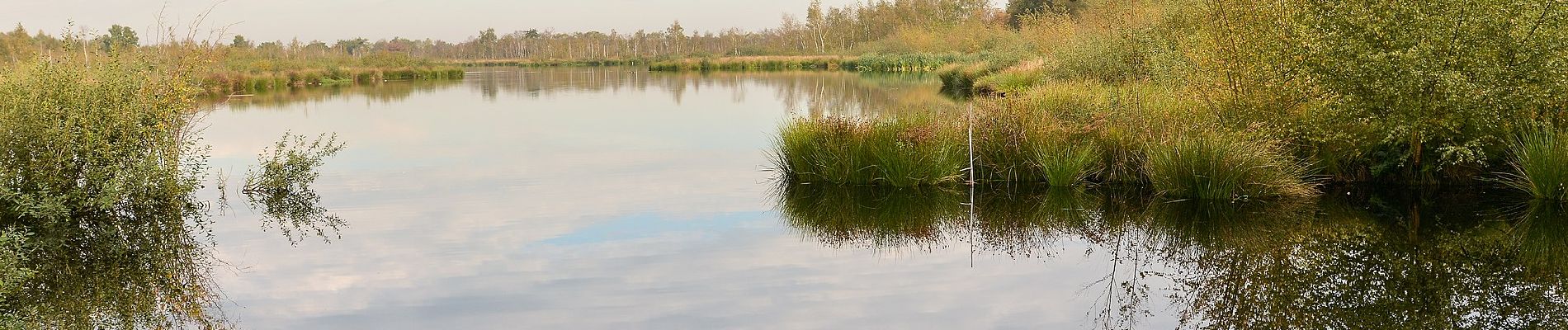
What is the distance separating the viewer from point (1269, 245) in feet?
28.7

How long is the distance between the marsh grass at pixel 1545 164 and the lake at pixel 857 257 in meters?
0.38

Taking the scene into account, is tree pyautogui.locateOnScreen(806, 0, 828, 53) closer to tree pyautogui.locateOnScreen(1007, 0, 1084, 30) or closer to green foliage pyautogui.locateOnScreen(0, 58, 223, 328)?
tree pyautogui.locateOnScreen(1007, 0, 1084, 30)

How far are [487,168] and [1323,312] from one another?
1051 centimetres

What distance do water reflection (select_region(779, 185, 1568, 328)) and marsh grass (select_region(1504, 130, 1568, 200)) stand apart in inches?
13.1

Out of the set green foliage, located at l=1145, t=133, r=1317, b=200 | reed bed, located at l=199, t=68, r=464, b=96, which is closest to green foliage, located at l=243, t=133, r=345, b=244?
green foliage, located at l=1145, t=133, r=1317, b=200

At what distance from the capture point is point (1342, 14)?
1108 centimetres

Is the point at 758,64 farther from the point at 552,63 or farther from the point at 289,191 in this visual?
the point at 289,191

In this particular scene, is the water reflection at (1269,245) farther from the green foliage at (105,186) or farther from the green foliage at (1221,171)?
the green foliage at (105,186)

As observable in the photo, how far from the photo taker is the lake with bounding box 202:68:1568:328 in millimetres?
6930

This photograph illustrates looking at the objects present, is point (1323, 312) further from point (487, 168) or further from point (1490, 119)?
point (487, 168)

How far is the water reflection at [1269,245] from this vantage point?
22.6ft

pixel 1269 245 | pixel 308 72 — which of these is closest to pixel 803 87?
pixel 308 72

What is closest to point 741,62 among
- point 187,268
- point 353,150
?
point 353,150

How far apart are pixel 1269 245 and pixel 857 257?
2816 millimetres
